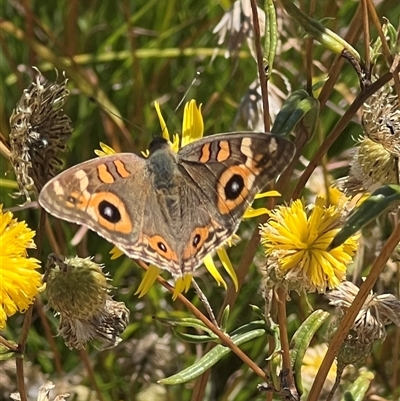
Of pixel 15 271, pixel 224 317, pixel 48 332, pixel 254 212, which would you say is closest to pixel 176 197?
pixel 254 212

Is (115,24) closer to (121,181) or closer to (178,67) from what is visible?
(178,67)

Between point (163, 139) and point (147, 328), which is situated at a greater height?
point (163, 139)

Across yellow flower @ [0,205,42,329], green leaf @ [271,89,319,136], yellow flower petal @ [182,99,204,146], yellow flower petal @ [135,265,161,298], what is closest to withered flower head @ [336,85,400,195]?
green leaf @ [271,89,319,136]

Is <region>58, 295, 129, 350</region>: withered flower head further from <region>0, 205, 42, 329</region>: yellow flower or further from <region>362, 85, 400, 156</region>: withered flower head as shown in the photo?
<region>362, 85, 400, 156</region>: withered flower head

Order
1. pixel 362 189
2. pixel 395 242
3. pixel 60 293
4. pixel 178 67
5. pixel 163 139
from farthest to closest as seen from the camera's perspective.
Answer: pixel 178 67 → pixel 163 139 → pixel 362 189 → pixel 60 293 → pixel 395 242

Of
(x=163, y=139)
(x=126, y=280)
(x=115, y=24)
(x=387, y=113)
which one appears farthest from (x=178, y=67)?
(x=387, y=113)

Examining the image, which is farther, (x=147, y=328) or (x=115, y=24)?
(x=115, y=24)

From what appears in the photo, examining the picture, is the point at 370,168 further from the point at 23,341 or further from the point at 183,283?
the point at 23,341
